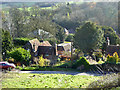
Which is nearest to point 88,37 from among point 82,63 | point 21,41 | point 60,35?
point 82,63

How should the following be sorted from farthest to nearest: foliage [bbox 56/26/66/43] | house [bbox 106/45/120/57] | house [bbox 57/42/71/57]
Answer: foliage [bbox 56/26/66/43] → house [bbox 57/42/71/57] → house [bbox 106/45/120/57]

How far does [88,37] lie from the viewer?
15523 millimetres

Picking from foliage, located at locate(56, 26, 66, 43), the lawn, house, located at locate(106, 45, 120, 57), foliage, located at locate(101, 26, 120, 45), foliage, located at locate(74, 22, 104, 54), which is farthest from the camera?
foliage, located at locate(56, 26, 66, 43)

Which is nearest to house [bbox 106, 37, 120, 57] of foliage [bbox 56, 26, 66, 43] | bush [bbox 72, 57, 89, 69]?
bush [bbox 72, 57, 89, 69]

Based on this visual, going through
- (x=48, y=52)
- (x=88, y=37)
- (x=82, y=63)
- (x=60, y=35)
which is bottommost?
(x=82, y=63)

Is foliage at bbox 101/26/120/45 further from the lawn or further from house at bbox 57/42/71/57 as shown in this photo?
the lawn

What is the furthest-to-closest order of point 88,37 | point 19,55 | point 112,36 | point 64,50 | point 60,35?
point 60,35
point 112,36
point 64,50
point 88,37
point 19,55

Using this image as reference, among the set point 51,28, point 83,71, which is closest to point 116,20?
point 51,28

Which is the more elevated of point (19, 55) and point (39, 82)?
point (19, 55)

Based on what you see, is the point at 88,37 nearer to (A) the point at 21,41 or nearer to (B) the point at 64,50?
(B) the point at 64,50

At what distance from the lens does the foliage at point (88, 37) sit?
15484 mm

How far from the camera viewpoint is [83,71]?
12344 mm

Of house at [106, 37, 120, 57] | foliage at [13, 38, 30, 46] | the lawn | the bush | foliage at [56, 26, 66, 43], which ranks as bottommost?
the bush

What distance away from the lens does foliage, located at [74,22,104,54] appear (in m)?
15.5
